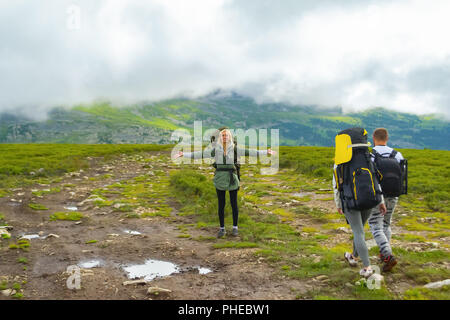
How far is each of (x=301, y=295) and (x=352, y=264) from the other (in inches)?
73.4

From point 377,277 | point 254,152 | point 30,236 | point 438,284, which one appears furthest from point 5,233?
point 438,284

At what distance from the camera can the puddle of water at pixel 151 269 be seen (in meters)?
7.60

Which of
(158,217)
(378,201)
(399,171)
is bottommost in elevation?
(158,217)

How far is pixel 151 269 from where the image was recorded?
8.04 meters

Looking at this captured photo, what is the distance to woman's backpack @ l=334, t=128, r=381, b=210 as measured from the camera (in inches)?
247

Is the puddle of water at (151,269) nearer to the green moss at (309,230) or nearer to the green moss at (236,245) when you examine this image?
the green moss at (236,245)

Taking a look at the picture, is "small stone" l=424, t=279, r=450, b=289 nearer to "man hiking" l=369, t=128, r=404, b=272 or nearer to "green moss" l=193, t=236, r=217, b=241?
"man hiking" l=369, t=128, r=404, b=272

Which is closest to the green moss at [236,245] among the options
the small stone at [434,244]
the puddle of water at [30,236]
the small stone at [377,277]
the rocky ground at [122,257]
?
the rocky ground at [122,257]

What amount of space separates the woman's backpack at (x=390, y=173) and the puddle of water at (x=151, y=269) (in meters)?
5.30

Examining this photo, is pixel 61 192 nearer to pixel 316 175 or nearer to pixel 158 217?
pixel 158 217

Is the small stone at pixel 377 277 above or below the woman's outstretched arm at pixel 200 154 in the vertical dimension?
below
